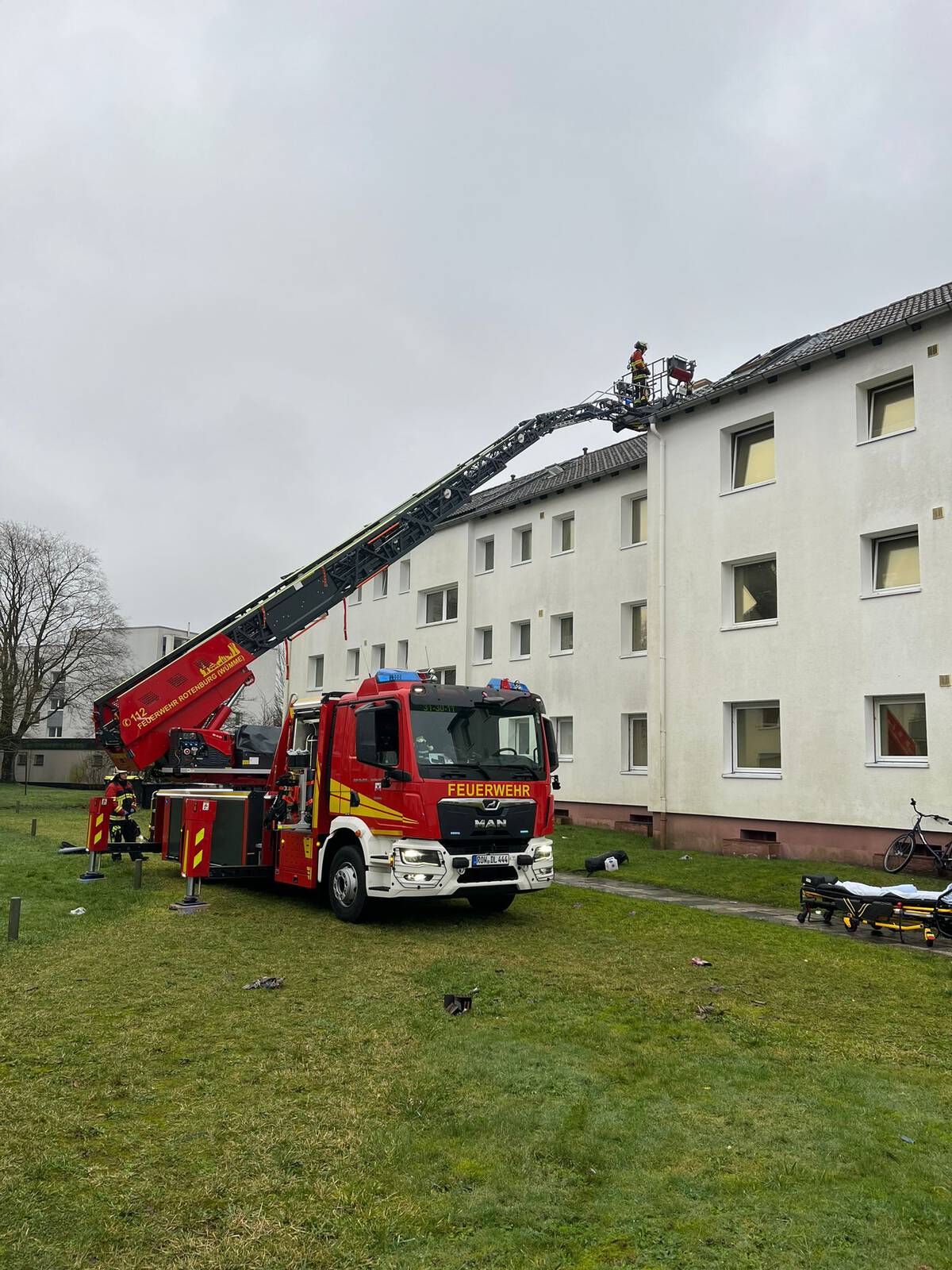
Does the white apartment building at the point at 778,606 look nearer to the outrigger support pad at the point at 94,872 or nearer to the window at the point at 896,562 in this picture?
the window at the point at 896,562

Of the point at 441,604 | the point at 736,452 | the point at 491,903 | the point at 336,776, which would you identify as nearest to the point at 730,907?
the point at 491,903

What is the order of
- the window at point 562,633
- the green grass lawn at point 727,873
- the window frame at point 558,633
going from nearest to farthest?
the green grass lawn at point 727,873 → the window frame at point 558,633 → the window at point 562,633

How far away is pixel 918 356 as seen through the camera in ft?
53.4

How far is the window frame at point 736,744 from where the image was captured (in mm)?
17734

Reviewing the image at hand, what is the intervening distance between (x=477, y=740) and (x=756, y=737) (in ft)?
31.3

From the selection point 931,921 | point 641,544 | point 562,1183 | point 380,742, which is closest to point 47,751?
point 641,544

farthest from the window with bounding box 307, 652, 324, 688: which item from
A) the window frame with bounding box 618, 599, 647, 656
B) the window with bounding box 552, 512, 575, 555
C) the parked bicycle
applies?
the parked bicycle

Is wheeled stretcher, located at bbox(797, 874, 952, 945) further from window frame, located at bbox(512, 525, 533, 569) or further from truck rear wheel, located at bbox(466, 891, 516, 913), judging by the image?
window frame, located at bbox(512, 525, 533, 569)

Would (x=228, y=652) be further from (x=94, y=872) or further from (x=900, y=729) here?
(x=900, y=729)

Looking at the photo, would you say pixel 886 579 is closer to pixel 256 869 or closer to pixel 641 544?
pixel 641 544

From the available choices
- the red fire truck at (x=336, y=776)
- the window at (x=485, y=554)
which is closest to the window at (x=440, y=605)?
the window at (x=485, y=554)

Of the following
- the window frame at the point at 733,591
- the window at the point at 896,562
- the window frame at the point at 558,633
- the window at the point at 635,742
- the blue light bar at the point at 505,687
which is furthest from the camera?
the window frame at the point at 558,633

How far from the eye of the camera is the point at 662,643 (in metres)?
20.2

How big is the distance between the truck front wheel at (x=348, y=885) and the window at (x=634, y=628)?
1383cm
